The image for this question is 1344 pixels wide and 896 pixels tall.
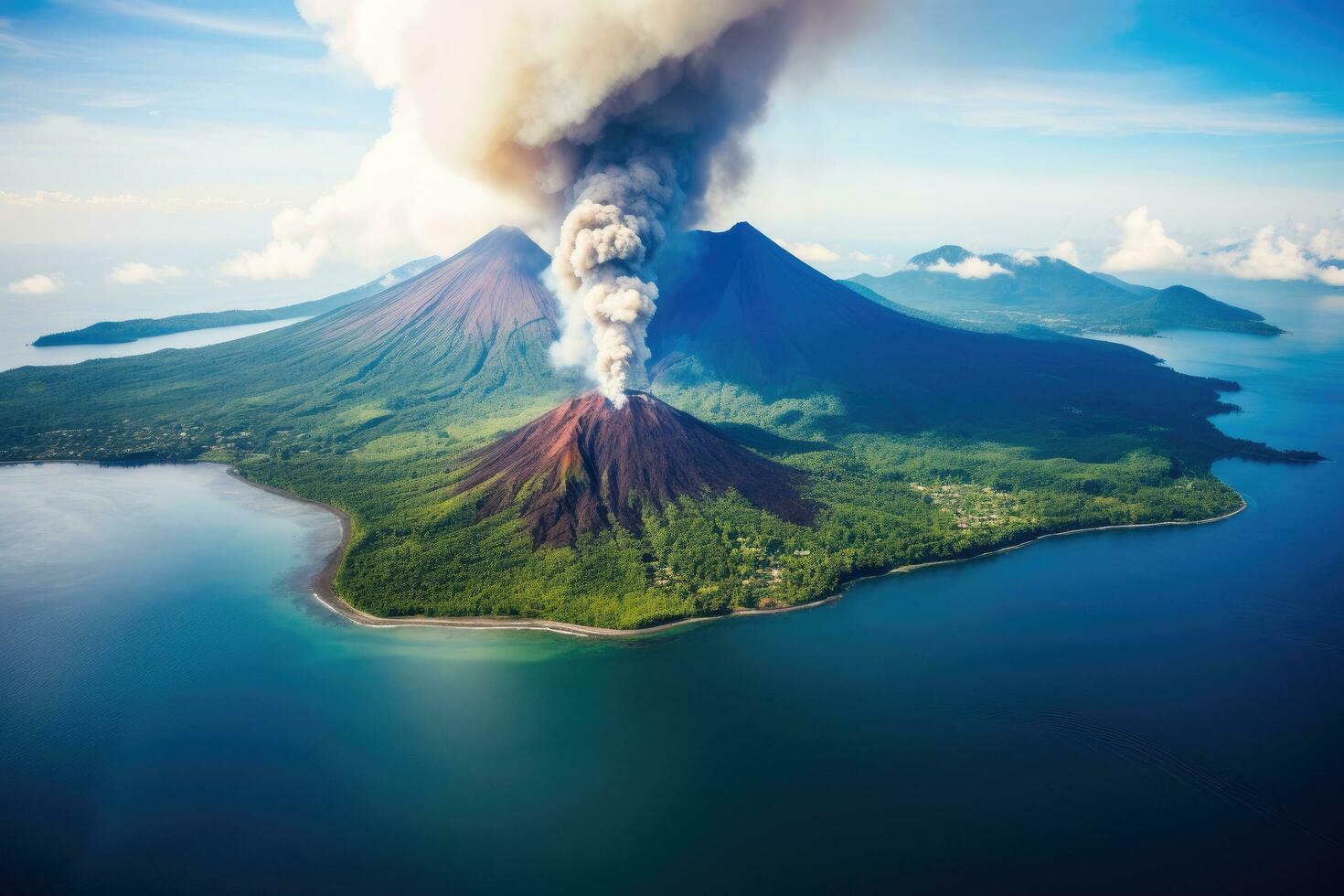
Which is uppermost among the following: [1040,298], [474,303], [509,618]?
[1040,298]

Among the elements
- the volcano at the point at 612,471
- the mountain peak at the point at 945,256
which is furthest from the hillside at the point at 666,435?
the mountain peak at the point at 945,256

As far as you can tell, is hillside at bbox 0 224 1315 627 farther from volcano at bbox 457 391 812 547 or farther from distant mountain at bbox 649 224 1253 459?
distant mountain at bbox 649 224 1253 459

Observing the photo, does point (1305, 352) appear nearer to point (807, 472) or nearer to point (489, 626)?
point (807, 472)

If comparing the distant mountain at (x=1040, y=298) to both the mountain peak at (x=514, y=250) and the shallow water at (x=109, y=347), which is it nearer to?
the mountain peak at (x=514, y=250)

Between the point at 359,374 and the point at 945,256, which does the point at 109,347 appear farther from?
the point at 945,256

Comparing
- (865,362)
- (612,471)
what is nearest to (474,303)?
(865,362)

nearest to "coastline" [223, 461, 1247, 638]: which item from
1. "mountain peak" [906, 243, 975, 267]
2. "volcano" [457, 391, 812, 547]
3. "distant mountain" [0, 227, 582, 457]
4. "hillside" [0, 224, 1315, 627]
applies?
"hillside" [0, 224, 1315, 627]

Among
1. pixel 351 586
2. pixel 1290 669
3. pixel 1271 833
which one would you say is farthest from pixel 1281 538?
pixel 351 586
